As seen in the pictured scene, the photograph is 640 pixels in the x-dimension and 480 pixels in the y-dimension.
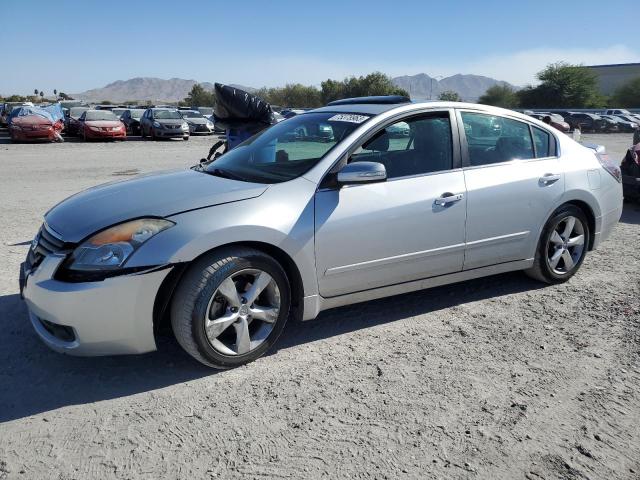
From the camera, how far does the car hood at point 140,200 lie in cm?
321

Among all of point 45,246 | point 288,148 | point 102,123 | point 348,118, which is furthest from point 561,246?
point 102,123

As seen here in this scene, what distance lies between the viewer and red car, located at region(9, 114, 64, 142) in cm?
2183

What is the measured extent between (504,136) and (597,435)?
8.43ft

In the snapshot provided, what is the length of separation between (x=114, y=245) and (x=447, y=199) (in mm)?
2280

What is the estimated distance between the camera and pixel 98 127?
76.1 feet

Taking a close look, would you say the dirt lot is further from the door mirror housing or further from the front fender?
the door mirror housing

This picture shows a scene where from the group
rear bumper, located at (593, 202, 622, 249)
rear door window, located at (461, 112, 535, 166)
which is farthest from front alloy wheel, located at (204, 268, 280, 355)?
rear bumper, located at (593, 202, 622, 249)

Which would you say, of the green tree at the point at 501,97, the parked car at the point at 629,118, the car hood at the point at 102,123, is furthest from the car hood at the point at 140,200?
the green tree at the point at 501,97

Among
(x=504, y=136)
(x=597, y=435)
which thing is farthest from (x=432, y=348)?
(x=504, y=136)

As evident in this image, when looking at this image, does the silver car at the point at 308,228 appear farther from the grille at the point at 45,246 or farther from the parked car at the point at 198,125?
the parked car at the point at 198,125

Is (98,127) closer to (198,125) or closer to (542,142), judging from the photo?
(198,125)

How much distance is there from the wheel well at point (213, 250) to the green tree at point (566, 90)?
234 ft

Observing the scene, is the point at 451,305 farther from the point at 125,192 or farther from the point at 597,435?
the point at 125,192

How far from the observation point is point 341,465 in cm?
249
